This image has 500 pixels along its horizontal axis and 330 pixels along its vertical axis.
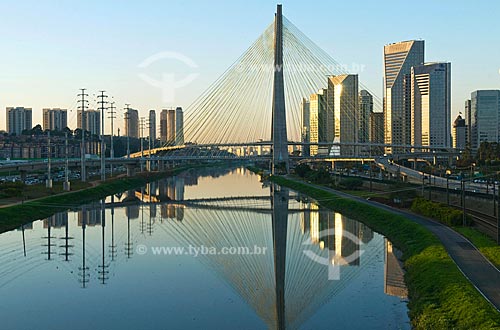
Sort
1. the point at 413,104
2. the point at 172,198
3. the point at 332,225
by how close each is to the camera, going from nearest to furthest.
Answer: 1. the point at 332,225
2. the point at 172,198
3. the point at 413,104

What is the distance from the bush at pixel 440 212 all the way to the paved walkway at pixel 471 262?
300 millimetres

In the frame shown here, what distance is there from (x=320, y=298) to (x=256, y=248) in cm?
628

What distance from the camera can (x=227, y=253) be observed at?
56.5ft

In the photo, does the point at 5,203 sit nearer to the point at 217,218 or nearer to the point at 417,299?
the point at 217,218

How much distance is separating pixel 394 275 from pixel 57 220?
1566 cm

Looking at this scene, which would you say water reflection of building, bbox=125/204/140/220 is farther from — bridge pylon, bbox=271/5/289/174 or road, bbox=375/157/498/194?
road, bbox=375/157/498/194

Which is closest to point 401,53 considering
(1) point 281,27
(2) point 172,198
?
(1) point 281,27

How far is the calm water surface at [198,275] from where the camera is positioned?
10617mm

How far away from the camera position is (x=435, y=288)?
1070 cm

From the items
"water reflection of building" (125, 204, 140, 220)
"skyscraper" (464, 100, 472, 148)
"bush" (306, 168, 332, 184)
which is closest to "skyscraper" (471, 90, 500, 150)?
"skyscraper" (464, 100, 472, 148)

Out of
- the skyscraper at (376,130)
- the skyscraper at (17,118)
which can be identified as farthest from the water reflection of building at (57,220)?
the skyscraper at (17,118)

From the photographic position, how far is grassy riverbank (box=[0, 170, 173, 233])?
2217cm

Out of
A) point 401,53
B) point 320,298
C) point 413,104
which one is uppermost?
point 401,53

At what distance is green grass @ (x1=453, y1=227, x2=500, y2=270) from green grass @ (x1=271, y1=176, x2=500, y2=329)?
0.90m
